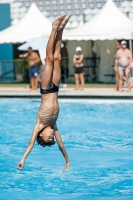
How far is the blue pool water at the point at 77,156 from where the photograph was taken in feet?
34.7

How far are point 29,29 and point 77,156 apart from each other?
1225cm

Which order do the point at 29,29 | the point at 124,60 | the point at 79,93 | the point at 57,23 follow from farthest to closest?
the point at 29,29 < the point at 79,93 < the point at 124,60 < the point at 57,23

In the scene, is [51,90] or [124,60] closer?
[51,90]

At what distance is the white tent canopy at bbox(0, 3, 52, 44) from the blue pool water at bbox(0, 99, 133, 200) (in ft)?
14.7

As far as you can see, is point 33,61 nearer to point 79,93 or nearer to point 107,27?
point 79,93

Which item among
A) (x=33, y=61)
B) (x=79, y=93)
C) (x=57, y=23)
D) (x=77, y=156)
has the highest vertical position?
(x=57, y=23)

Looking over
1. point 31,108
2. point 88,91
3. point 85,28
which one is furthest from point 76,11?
point 31,108

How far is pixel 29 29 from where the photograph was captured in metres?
24.5

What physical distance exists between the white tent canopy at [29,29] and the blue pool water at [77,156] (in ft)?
14.7

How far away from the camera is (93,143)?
14.4m

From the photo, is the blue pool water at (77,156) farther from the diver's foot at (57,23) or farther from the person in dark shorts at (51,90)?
the diver's foot at (57,23)

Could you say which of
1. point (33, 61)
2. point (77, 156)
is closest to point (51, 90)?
point (77, 156)

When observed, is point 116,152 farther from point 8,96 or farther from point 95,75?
point 95,75

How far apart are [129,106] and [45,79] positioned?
9980 mm
